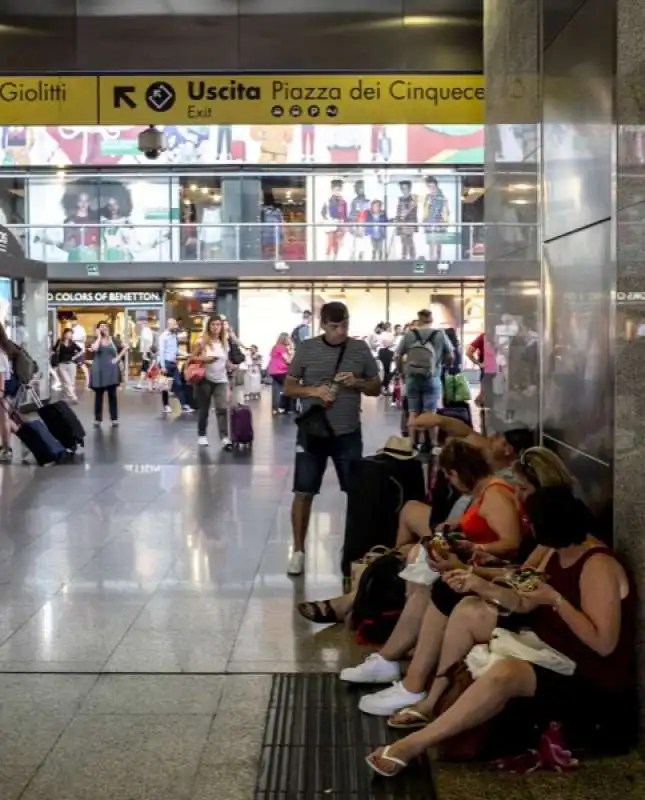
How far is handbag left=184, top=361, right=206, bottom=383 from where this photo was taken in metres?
13.7

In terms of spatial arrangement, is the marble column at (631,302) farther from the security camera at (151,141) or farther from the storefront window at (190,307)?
the storefront window at (190,307)

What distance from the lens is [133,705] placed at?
4.46 m

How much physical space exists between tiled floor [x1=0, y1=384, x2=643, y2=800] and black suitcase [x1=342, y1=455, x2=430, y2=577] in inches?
19.0

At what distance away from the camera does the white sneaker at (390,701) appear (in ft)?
13.9

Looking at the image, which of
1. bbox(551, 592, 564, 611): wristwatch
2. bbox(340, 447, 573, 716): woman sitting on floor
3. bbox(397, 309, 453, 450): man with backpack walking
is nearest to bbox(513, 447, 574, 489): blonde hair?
bbox(340, 447, 573, 716): woman sitting on floor

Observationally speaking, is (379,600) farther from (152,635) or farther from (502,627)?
(502,627)

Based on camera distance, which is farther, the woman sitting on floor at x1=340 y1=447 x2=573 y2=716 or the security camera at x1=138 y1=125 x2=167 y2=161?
the security camera at x1=138 y1=125 x2=167 y2=161

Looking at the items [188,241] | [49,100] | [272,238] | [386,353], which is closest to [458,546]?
[49,100]

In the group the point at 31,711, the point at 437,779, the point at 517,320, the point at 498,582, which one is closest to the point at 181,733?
the point at 31,711

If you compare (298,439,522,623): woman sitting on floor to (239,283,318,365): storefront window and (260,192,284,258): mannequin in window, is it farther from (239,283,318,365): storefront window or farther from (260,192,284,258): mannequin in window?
(239,283,318,365): storefront window

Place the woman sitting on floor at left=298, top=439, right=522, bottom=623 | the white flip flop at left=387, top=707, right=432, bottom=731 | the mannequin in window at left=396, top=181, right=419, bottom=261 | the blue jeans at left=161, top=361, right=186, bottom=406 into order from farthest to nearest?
the mannequin in window at left=396, top=181, right=419, bottom=261 < the blue jeans at left=161, top=361, right=186, bottom=406 < the woman sitting on floor at left=298, top=439, right=522, bottom=623 < the white flip flop at left=387, top=707, right=432, bottom=731

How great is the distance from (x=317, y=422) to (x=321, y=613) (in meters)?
1.59

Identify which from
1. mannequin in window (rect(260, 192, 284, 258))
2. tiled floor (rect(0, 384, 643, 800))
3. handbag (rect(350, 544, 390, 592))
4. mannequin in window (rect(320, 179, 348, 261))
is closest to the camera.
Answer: tiled floor (rect(0, 384, 643, 800))

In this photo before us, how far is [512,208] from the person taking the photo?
6.98 meters
